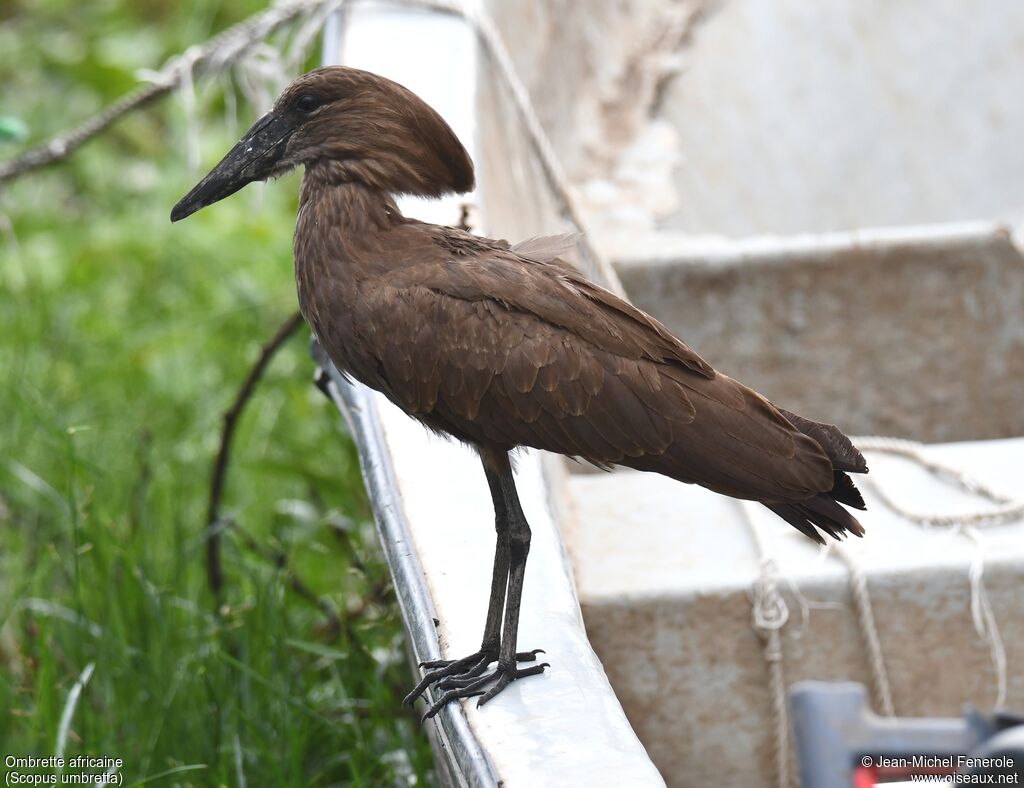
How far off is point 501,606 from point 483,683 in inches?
8.3

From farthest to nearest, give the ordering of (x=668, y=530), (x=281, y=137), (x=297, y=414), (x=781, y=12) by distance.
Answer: (x=781, y=12)
(x=297, y=414)
(x=668, y=530)
(x=281, y=137)

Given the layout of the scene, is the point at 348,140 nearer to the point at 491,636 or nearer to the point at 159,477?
the point at 491,636

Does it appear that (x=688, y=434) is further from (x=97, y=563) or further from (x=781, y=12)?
(x=781, y=12)

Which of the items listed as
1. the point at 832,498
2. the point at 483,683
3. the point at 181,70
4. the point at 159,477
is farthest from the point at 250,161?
the point at 159,477

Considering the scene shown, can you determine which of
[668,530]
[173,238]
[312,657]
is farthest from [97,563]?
[173,238]

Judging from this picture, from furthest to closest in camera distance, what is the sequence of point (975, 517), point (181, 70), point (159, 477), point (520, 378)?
point (159, 477) → point (181, 70) → point (975, 517) → point (520, 378)

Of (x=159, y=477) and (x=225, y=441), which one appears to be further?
(x=159, y=477)

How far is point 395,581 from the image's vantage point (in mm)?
2021

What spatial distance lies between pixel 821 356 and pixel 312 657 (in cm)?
145

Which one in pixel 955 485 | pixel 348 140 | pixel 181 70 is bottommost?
pixel 955 485

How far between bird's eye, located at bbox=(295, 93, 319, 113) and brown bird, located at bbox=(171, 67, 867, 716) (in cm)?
16

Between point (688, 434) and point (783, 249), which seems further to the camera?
point (783, 249)

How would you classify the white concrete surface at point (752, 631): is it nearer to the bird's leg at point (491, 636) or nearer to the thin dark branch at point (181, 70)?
the bird's leg at point (491, 636)

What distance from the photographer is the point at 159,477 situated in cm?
433
